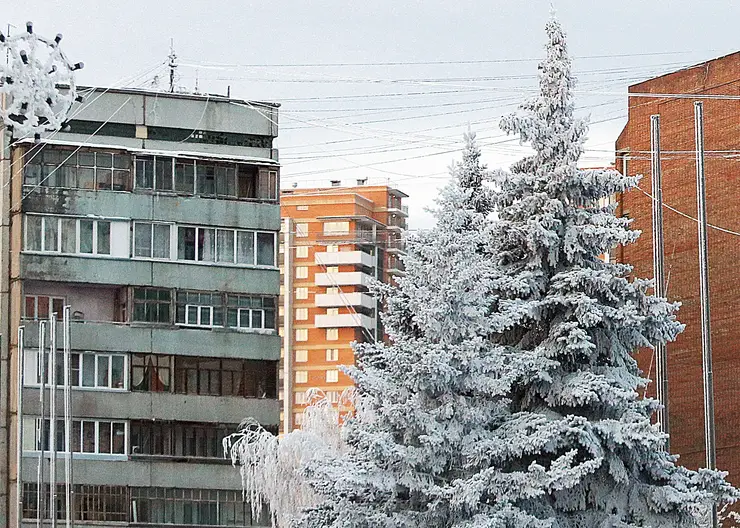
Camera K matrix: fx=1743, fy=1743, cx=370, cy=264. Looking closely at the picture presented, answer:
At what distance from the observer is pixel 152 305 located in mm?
52188

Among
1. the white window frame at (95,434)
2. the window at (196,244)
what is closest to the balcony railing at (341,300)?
the window at (196,244)

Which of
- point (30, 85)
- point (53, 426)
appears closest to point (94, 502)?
point (53, 426)

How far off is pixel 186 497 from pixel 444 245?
26136mm

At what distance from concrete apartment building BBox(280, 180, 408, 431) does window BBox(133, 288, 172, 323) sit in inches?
2773

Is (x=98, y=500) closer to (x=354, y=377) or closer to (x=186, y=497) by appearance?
(x=186, y=497)

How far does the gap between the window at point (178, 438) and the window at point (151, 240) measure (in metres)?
5.12

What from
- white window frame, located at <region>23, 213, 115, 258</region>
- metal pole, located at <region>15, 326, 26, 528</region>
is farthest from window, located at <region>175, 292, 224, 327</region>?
metal pole, located at <region>15, 326, 26, 528</region>

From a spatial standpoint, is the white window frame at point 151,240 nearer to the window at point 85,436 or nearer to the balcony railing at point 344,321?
the window at point 85,436

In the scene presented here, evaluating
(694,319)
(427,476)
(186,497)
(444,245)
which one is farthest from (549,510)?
(694,319)

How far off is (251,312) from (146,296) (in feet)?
10.9

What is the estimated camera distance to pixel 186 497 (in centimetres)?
5112

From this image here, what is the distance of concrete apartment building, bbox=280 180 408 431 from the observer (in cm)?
12488

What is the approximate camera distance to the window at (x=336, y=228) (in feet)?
412

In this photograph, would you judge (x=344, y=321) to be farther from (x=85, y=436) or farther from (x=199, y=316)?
(x=85, y=436)
